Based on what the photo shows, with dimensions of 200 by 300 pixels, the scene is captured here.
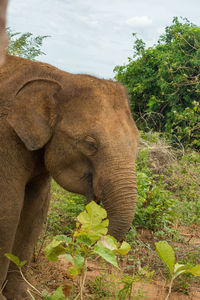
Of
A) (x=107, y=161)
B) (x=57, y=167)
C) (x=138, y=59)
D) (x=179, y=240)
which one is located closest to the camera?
(x=107, y=161)

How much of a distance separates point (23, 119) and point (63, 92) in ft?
1.27

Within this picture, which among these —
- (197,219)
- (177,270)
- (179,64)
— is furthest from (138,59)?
(177,270)

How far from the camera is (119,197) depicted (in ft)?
9.18

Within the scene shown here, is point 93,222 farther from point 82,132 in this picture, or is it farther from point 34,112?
point 34,112

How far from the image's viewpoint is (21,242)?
368 cm

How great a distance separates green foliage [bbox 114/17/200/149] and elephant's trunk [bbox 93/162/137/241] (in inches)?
330

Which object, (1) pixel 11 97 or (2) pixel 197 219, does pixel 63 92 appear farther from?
(2) pixel 197 219

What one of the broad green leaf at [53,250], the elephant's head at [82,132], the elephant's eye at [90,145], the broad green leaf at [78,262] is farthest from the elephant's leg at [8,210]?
the broad green leaf at [78,262]

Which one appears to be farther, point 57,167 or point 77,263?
point 57,167

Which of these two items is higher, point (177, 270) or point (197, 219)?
point (177, 270)

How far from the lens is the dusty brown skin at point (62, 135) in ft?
9.67

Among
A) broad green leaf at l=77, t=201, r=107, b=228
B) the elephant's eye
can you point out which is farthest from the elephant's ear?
broad green leaf at l=77, t=201, r=107, b=228

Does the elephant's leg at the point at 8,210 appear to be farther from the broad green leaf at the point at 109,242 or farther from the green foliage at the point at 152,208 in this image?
the green foliage at the point at 152,208

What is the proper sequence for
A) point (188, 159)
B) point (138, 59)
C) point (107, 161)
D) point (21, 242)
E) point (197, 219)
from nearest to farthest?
1. point (107, 161)
2. point (21, 242)
3. point (197, 219)
4. point (188, 159)
5. point (138, 59)
